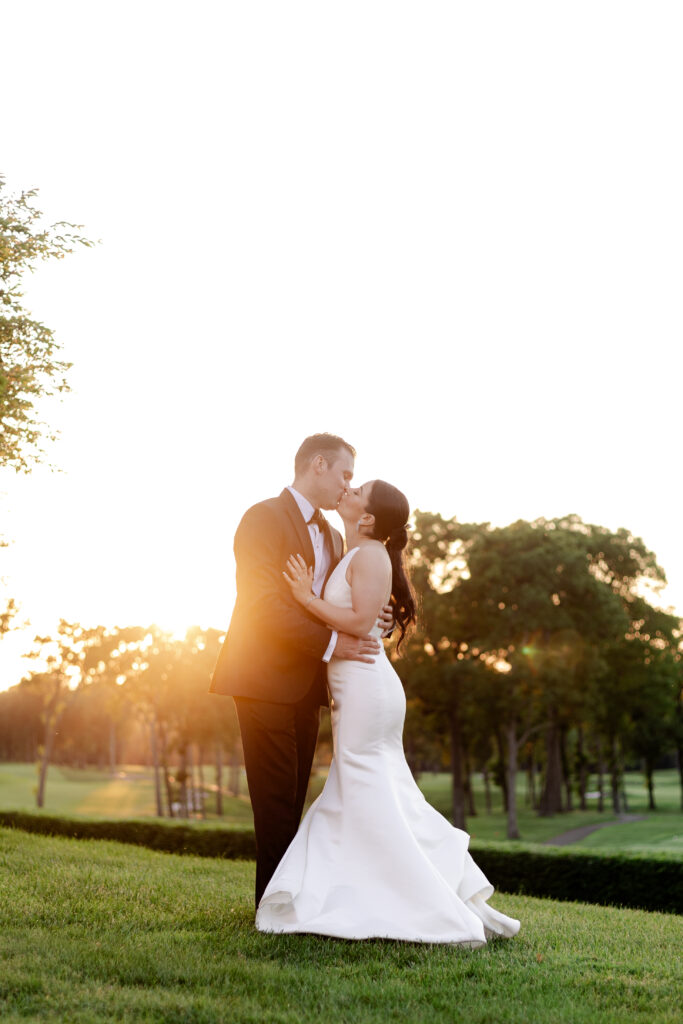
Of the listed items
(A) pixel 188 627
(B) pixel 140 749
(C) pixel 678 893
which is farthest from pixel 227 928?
(B) pixel 140 749

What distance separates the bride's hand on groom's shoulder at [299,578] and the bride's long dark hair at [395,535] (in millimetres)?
570

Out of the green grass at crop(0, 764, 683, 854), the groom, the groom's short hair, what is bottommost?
the green grass at crop(0, 764, 683, 854)

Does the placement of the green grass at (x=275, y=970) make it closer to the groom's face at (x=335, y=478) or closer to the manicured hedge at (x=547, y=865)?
the groom's face at (x=335, y=478)

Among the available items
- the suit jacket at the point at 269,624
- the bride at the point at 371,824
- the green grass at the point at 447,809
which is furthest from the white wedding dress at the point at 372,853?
the green grass at the point at 447,809

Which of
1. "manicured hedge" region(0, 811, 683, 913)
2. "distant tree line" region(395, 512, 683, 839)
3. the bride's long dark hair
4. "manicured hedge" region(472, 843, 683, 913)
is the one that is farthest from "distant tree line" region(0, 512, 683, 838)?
the bride's long dark hair

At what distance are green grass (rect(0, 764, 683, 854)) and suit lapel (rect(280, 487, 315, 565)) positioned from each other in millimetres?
19744

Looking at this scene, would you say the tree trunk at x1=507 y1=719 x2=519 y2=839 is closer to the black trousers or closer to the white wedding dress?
the white wedding dress

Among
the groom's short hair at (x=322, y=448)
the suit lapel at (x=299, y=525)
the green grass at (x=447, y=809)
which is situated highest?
the groom's short hair at (x=322, y=448)

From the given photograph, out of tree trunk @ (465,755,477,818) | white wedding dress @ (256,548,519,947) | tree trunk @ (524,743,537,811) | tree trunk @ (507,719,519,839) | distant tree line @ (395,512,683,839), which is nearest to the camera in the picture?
white wedding dress @ (256,548,519,947)

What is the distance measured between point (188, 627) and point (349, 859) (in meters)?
42.4

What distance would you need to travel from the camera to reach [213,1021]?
4.25 m

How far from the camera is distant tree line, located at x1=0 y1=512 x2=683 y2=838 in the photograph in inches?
1378

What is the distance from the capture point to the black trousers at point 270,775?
6.48 metres

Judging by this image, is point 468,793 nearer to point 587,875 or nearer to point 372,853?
point 587,875
